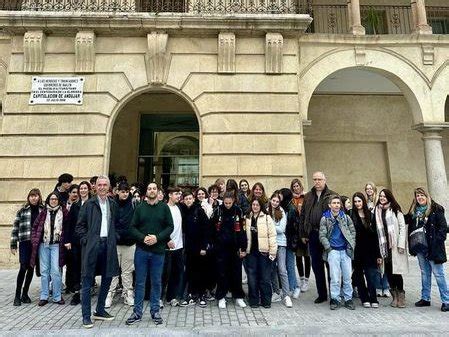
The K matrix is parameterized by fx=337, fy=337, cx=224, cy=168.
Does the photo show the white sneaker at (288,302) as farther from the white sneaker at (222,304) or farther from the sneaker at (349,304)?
the white sneaker at (222,304)

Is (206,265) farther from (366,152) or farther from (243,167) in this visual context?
(366,152)

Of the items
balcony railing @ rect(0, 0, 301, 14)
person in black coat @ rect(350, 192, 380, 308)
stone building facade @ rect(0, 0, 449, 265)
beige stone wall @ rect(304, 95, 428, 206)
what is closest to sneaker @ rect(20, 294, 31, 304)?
stone building facade @ rect(0, 0, 449, 265)

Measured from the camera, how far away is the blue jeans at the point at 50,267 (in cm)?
651

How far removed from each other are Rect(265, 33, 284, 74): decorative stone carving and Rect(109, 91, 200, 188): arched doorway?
462cm

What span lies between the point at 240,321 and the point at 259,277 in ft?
3.51

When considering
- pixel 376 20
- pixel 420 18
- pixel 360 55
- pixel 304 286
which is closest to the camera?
pixel 304 286

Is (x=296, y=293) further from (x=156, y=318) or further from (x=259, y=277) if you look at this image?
(x=156, y=318)

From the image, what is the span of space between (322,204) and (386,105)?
489 inches

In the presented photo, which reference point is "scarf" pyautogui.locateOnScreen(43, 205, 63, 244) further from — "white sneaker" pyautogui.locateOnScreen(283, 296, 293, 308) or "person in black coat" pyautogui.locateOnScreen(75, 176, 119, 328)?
"white sneaker" pyautogui.locateOnScreen(283, 296, 293, 308)

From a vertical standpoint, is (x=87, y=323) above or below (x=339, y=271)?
below

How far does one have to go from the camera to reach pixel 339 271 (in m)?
6.11

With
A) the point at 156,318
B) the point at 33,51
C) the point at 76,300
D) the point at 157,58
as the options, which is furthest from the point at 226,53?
the point at 156,318

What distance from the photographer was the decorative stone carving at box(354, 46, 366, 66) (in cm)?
1201

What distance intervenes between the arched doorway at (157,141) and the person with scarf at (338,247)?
30.2 feet
